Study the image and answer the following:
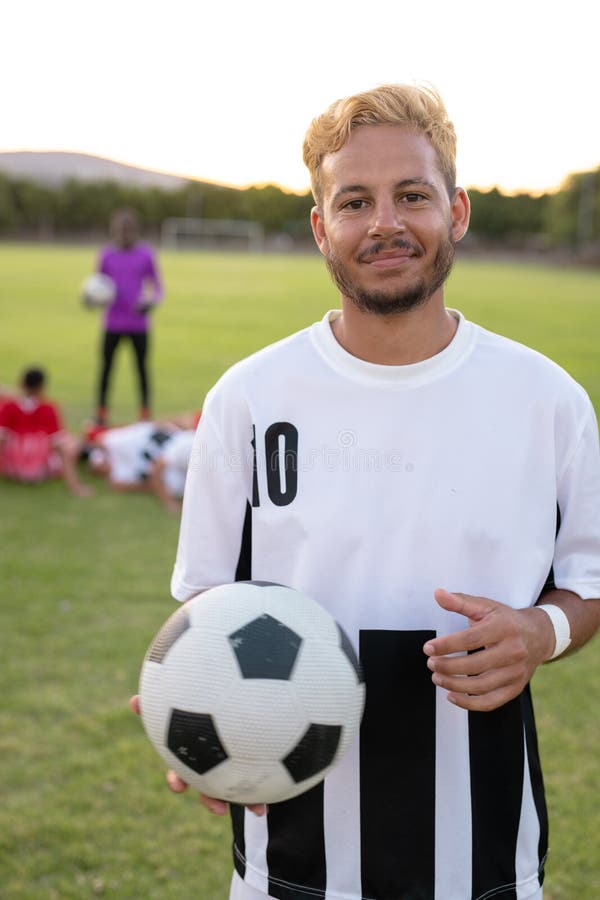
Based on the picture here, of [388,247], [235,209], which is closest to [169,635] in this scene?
[388,247]

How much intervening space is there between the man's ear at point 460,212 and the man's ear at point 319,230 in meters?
0.25

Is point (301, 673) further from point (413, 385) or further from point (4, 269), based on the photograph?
point (4, 269)

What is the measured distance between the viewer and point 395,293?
5.34ft

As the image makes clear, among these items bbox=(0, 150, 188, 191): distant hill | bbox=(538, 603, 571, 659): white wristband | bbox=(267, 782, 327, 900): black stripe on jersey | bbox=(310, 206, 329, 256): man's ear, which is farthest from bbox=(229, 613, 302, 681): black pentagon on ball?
bbox=(0, 150, 188, 191): distant hill

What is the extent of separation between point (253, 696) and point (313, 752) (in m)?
0.13

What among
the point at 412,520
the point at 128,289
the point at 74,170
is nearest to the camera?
the point at 412,520

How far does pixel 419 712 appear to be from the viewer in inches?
64.8

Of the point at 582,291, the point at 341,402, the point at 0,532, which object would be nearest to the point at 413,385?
the point at 341,402

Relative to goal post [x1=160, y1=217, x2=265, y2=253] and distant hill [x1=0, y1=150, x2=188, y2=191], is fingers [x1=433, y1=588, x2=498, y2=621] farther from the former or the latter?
distant hill [x1=0, y1=150, x2=188, y2=191]

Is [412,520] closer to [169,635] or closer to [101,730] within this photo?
[169,635]

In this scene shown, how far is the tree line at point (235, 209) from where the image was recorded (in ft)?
242

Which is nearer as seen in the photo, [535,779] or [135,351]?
[535,779]

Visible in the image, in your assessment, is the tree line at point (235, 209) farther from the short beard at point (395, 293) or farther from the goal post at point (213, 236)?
the short beard at point (395, 293)

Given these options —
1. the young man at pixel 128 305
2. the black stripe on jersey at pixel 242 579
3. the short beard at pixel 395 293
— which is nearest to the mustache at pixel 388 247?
the short beard at pixel 395 293
